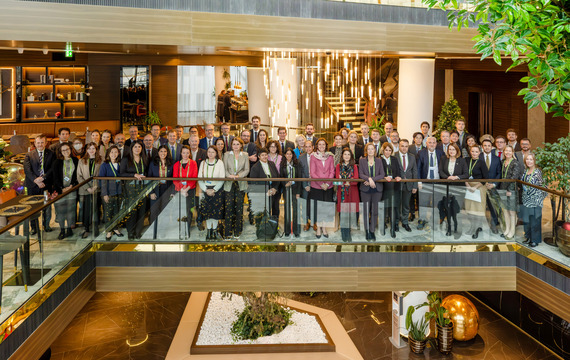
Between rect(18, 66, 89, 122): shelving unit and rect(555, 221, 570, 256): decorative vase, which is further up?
rect(18, 66, 89, 122): shelving unit

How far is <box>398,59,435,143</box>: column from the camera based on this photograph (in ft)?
43.9

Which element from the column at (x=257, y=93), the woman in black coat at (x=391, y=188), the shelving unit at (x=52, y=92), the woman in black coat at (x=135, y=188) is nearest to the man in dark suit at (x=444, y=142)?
the woman in black coat at (x=391, y=188)

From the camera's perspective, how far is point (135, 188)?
28.1 feet

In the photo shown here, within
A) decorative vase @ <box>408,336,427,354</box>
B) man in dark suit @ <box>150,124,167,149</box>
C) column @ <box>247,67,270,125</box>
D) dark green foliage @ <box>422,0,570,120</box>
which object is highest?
column @ <box>247,67,270,125</box>

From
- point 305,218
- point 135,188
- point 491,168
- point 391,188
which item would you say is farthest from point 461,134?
point 135,188

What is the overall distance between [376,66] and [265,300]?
43.1ft

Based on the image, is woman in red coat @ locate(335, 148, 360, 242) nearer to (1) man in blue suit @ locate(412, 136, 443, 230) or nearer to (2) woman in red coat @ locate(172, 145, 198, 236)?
(1) man in blue suit @ locate(412, 136, 443, 230)

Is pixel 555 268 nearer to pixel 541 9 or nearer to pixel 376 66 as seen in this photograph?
pixel 541 9

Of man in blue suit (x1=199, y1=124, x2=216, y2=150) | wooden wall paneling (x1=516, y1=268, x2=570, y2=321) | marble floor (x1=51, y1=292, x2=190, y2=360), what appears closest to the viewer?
wooden wall paneling (x1=516, y1=268, x2=570, y2=321)

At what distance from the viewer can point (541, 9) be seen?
4.20m

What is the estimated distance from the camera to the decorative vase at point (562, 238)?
8062 millimetres

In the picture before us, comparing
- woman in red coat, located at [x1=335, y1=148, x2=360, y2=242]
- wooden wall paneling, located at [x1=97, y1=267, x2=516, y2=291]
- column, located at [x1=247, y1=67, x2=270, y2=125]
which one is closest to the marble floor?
wooden wall paneling, located at [x1=97, y1=267, x2=516, y2=291]

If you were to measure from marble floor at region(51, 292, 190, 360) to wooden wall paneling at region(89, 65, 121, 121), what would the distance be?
7016 millimetres

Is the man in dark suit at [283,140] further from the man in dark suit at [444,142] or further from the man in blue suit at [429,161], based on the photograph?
the man in dark suit at [444,142]
